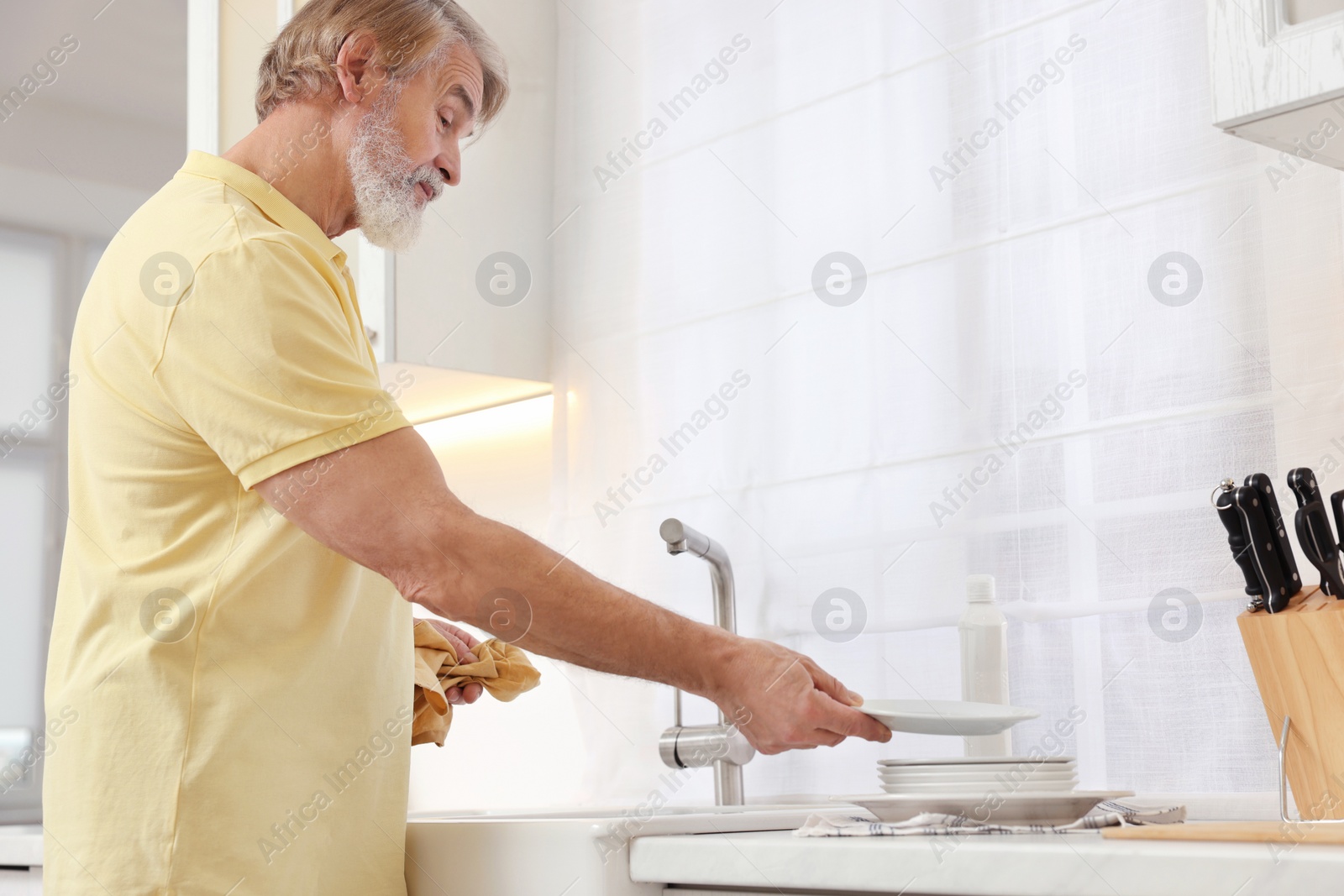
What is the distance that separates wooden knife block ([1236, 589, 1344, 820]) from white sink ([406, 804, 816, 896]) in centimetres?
39

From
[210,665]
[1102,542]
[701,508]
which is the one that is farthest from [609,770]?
[210,665]

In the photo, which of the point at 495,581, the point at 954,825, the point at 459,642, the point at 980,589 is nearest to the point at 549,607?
the point at 495,581

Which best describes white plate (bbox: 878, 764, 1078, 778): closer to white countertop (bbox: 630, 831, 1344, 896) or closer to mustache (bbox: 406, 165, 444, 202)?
white countertop (bbox: 630, 831, 1344, 896)

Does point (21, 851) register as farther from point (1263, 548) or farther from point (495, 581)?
point (1263, 548)

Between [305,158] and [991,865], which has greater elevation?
[305,158]

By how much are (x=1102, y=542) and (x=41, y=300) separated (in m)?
1.94

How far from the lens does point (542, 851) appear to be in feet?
3.16

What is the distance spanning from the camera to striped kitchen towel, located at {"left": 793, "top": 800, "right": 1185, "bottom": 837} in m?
0.85

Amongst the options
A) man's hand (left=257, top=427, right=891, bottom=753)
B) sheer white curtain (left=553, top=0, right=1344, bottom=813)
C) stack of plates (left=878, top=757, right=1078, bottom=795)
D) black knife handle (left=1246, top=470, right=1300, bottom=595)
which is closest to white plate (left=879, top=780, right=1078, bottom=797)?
stack of plates (left=878, top=757, right=1078, bottom=795)

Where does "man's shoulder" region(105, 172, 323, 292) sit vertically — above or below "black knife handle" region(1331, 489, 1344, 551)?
above

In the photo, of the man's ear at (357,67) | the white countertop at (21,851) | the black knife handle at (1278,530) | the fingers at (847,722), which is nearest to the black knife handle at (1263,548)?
the black knife handle at (1278,530)

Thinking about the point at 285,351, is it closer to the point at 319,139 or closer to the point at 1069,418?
the point at 319,139

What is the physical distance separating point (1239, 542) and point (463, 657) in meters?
0.71

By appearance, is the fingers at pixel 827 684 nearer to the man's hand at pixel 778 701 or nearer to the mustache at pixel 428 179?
the man's hand at pixel 778 701
